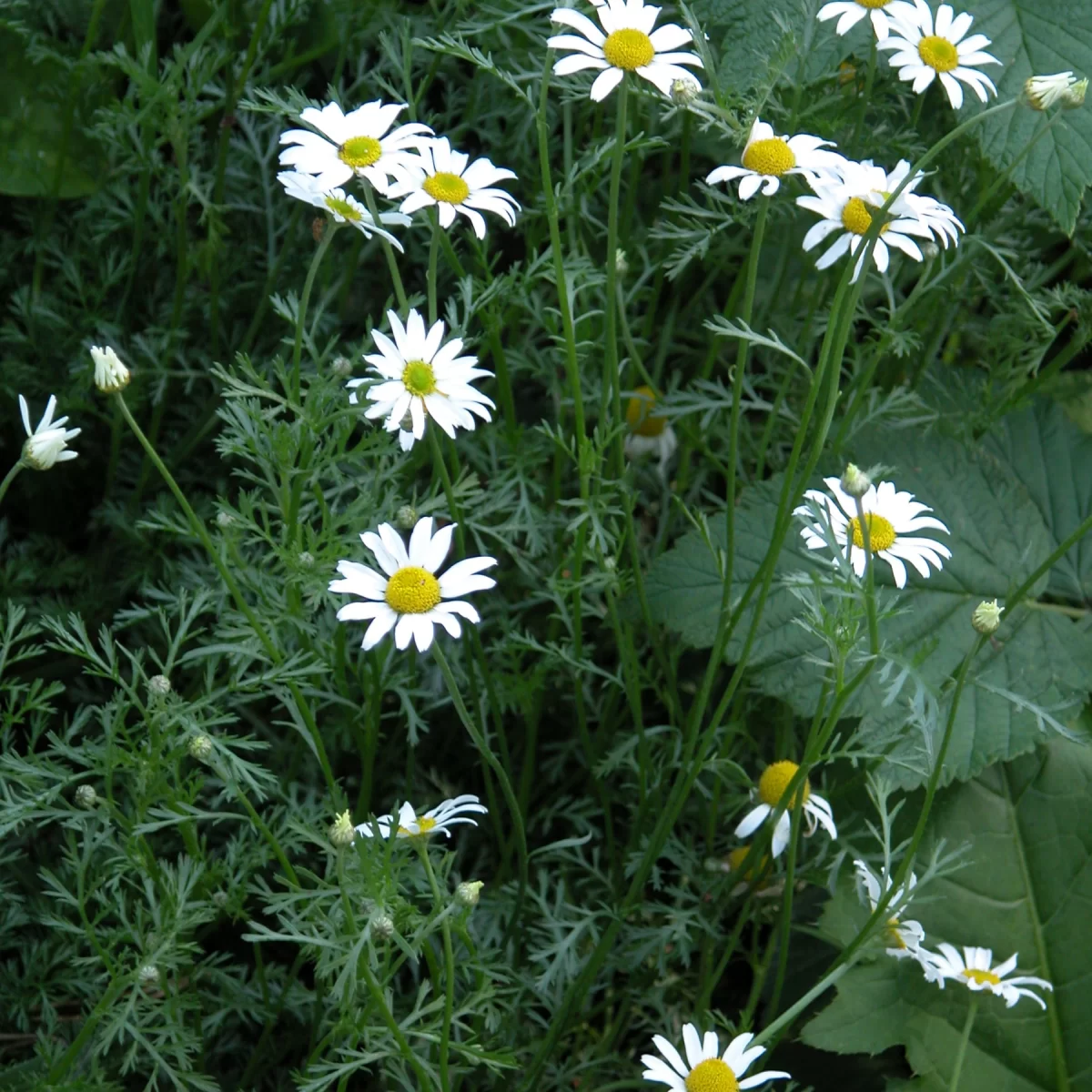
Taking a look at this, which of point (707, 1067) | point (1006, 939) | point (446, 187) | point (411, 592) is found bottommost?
point (1006, 939)

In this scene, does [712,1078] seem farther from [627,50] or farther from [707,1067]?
[627,50]

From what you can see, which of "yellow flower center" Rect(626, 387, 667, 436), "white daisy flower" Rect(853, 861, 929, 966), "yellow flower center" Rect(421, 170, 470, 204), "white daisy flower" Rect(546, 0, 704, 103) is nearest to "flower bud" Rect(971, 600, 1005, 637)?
"white daisy flower" Rect(853, 861, 929, 966)

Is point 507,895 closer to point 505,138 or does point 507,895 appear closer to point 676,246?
point 676,246

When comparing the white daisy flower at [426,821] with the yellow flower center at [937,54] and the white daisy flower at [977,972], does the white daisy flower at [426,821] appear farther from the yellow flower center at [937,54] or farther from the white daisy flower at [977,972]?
the yellow flower center at [937,54]

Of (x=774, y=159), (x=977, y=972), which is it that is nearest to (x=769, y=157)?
(x=774, y=159)

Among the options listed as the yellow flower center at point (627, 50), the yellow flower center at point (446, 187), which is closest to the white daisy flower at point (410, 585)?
the yellow flower center at point (446, 187)

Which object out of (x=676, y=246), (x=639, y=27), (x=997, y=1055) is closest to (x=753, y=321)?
(x=676, y=246)

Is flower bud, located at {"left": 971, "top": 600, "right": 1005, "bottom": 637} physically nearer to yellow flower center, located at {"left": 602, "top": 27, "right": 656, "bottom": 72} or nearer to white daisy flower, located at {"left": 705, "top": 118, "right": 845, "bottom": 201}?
white daisy flower, located at {"left": 705, "top": 118, "right": 845, "bottom": 201}
